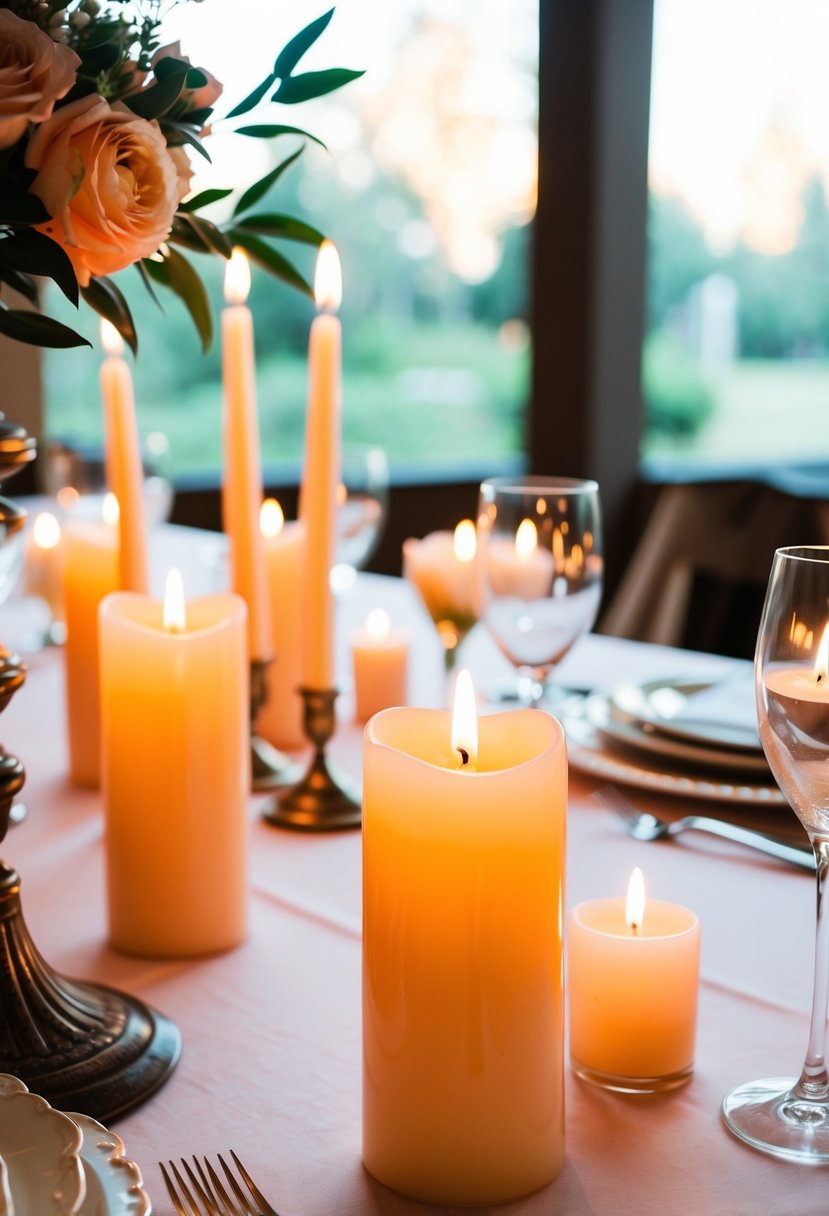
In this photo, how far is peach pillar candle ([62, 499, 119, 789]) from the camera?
112cm

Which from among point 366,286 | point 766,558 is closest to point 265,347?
point 366,286

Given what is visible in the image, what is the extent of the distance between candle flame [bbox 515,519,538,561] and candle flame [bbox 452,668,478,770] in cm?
49

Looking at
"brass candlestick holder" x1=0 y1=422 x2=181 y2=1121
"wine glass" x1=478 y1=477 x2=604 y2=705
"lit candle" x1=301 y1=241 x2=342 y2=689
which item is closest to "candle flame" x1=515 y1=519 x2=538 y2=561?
"wine glass" x1=478 y1=477 x2=604 y2=705

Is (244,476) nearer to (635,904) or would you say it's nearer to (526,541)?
(526,541)

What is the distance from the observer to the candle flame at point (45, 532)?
177 cm

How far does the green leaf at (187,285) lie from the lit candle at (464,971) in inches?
13.8

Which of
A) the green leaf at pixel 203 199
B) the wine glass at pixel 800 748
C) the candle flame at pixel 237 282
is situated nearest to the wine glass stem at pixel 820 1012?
the wine glass at pixel 800 748

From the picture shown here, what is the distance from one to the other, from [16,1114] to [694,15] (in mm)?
5252

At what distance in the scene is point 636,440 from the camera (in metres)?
3.55

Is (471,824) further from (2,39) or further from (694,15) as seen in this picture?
(694,15)

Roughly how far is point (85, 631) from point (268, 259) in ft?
1.38

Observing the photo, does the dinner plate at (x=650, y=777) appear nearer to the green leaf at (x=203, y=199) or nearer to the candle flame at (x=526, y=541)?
the candle flame at (x=526, y=541)

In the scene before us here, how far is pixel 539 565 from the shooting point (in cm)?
108

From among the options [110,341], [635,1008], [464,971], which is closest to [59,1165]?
[464,971]
